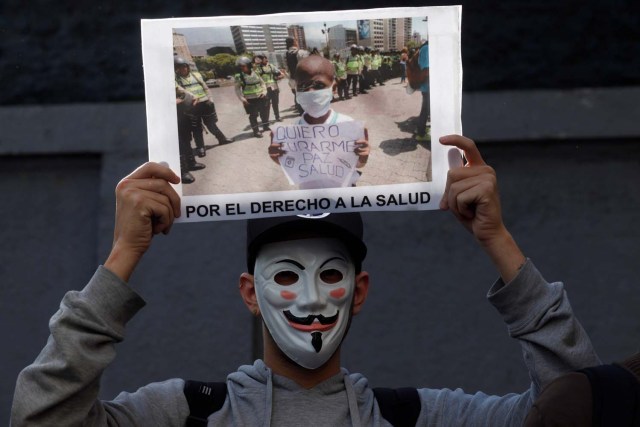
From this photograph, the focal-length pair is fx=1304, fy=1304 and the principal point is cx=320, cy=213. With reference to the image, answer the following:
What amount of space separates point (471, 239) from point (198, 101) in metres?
3.24

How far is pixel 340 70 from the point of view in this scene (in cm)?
378

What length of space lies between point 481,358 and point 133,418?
334 centimetres

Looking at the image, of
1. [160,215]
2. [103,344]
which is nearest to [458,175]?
[160,215]

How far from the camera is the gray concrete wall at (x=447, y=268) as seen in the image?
6723 millimetres

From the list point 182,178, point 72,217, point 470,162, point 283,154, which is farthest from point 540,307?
point 72,217

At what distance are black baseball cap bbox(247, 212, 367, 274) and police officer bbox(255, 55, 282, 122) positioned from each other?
0.36 meters

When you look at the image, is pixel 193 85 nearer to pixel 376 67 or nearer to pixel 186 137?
pixel 186 137

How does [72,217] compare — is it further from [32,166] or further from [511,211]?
[511,211]

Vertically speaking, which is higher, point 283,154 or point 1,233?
point 283,154

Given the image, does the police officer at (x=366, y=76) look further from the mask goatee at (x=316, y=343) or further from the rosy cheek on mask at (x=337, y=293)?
the mask goatee at (x=316, y=343)

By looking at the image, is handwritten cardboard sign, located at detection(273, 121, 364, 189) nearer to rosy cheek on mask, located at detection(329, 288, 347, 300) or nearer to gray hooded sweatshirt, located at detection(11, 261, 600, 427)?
rosy cheek on mask, located at detection(329, 288, 347, 300)

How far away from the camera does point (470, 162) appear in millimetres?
3781

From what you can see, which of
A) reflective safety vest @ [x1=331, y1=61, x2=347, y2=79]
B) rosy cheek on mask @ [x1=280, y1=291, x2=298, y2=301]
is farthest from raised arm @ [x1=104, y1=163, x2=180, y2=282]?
reflective safety vest @ [x1=331, y1=61, x2=347, y2=79]

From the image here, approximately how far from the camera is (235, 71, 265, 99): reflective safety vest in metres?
3.76
